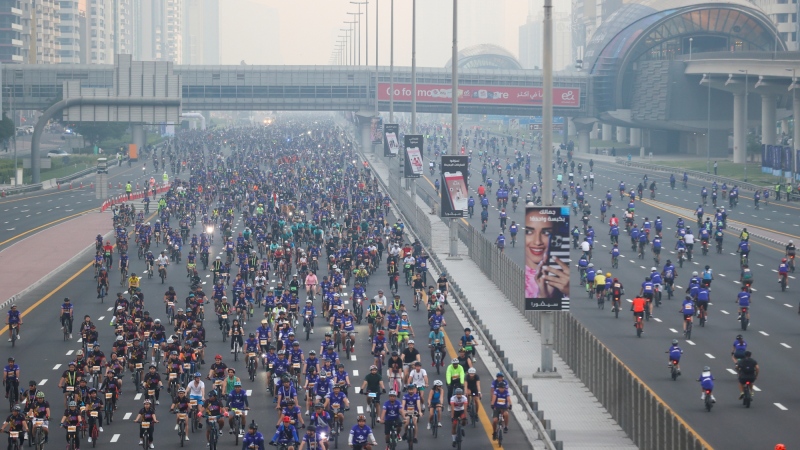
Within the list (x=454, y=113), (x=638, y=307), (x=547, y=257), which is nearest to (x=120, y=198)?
(x=454, y=113)

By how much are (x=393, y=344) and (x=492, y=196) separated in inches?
2108

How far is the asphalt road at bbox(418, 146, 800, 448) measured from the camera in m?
26.4

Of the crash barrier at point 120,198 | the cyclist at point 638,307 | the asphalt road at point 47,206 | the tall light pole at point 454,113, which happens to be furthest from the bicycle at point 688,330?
the crash barrier at point 120,198

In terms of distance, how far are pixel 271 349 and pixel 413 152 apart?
1415 inches

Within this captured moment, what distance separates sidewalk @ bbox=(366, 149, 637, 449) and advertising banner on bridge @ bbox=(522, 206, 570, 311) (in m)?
1.66

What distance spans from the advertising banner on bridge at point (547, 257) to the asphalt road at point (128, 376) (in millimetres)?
2558

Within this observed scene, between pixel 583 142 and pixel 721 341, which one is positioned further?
pixel 583 142

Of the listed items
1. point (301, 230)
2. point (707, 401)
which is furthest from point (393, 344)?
point (301, 230)

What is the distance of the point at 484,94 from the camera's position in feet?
431

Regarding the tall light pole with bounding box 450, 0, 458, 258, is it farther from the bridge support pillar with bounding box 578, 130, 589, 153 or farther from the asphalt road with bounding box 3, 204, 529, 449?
the bridge support pillar with bounding box 578, 130, 589, 153

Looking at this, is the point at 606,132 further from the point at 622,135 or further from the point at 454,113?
the point at 454,113

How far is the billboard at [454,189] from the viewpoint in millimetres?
49844

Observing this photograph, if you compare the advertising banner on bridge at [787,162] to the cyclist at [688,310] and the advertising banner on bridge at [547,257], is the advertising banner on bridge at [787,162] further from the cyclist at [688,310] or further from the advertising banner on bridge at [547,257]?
the advertising banner on bridge at [547,257]

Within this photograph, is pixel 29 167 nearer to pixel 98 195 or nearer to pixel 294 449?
pixel 98 195
